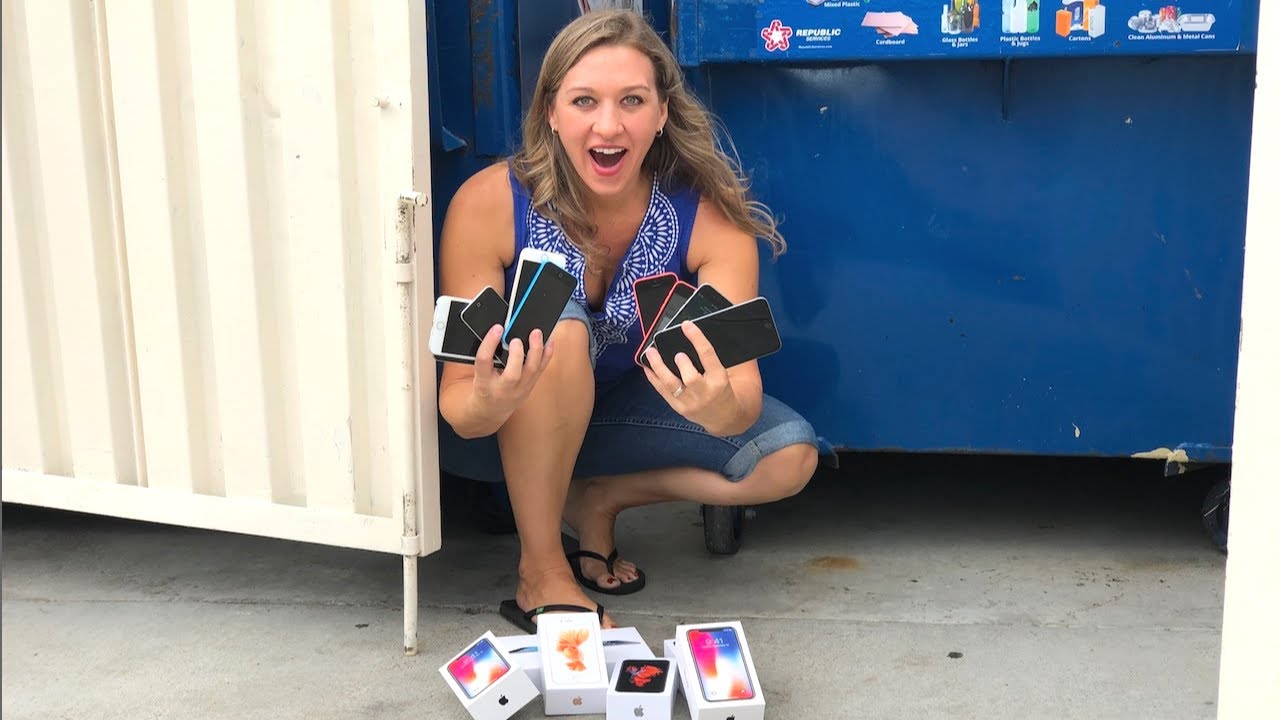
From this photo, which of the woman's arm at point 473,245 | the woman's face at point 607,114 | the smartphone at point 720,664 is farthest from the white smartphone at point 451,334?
the smartphone at point 720,664

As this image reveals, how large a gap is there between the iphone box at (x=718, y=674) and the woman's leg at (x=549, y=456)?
1.30 ft

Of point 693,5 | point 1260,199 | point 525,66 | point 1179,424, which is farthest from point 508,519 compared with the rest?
point 1260,199

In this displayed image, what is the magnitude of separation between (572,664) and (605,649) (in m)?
0.11

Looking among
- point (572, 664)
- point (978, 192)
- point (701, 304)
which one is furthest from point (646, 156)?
point (572, 664)

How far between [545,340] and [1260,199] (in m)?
1.33

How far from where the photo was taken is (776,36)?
2.75 m

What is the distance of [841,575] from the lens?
2.93 m

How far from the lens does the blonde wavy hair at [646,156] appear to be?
256 centimetres

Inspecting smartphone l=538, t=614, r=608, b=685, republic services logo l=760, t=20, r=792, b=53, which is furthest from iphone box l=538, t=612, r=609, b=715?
republic services logo l=760, t=20, r=792, b=53

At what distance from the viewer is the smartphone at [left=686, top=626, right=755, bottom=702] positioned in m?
2.19

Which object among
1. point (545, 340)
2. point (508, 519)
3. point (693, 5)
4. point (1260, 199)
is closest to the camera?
point (1260, 199)

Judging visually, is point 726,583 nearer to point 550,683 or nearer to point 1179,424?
point 550,683

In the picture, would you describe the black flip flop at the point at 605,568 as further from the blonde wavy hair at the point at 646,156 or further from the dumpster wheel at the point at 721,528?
the blonde wavy hair at the point at 646,156

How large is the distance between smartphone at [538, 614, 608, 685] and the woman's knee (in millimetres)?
577
